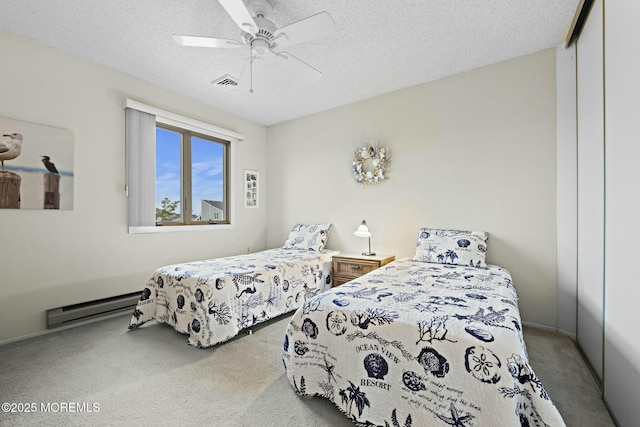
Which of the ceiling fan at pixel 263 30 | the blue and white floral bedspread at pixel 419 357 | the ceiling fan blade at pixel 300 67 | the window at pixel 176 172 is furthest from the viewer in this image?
the window at pixel 176 172

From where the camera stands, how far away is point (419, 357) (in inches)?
52.8

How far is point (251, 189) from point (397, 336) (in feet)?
11.7

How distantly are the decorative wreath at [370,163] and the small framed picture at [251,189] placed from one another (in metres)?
1.67

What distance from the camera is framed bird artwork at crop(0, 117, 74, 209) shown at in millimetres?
2404

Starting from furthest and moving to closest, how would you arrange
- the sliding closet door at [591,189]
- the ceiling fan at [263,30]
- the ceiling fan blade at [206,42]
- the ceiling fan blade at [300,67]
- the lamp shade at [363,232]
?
1. the lamp shade at [363,232]
2. the ceiling fan blade at [300,67]
3. the ceiling fan blade at [206,42]
4. the sliding closet door at [591,189]
5. the ceiling fan at [263,30]

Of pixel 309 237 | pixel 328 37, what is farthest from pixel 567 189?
pixel 309 237

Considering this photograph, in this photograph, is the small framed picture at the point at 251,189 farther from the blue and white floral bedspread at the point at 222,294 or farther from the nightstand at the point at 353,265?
the nightstand at the point at 353,265

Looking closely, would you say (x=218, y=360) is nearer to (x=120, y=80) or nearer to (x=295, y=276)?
(x=295, y=276)

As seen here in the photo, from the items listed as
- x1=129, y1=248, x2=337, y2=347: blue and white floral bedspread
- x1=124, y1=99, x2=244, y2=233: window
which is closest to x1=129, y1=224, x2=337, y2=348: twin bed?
x1=129, y1=248, x2=337, y2=347: blue and white floral bedspread

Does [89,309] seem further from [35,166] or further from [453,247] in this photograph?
[453,247]

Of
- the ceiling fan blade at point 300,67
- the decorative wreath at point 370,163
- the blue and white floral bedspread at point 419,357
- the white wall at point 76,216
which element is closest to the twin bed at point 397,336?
the blue and white floral bedspread at point 419,357

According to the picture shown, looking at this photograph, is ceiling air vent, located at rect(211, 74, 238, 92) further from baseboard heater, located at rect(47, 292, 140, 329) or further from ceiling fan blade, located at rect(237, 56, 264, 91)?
baseboard heater, located at rect(47, 292, 140, 329)

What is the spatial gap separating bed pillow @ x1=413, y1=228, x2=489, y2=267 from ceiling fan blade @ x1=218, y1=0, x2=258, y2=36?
2.43 meters

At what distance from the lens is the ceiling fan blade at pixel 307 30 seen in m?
1.78
